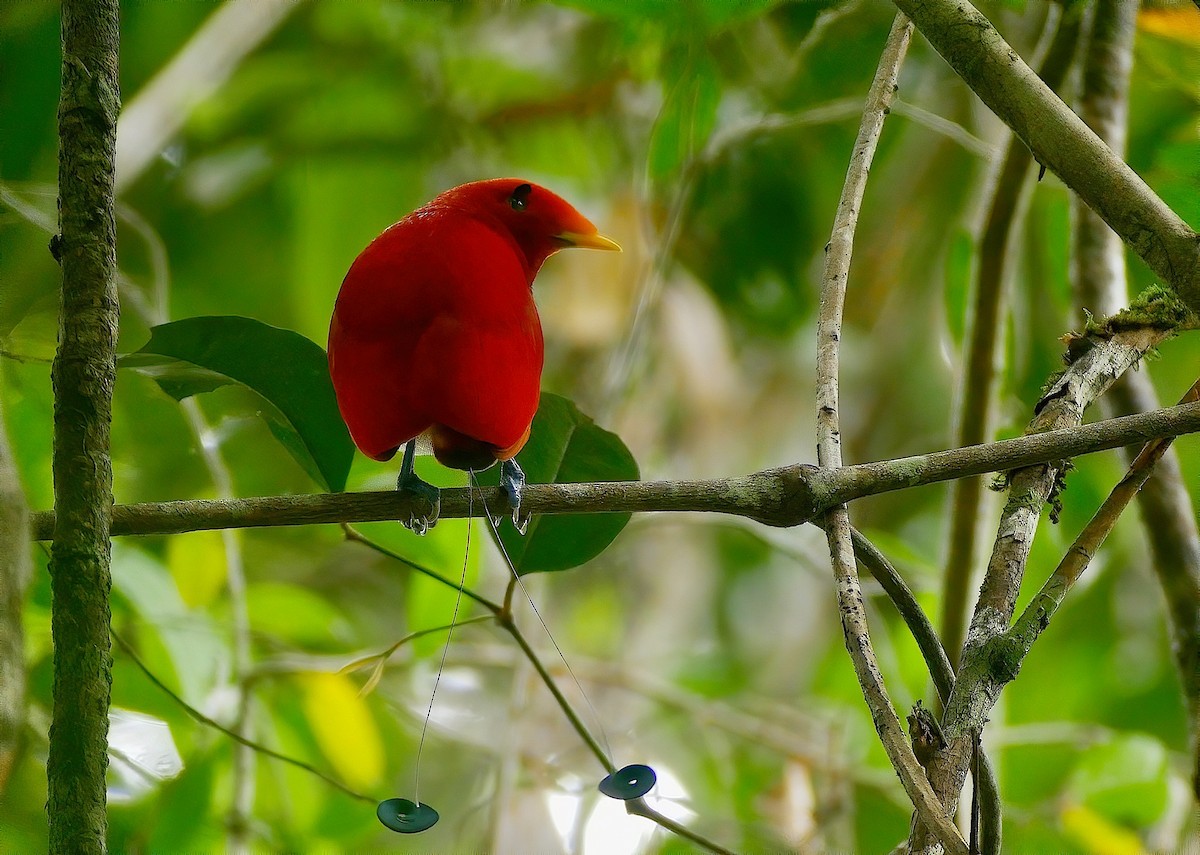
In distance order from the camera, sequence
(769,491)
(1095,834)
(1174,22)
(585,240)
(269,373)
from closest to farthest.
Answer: (769,491)
(269,373)
(585,240)
(1174,22)
(1095,834)

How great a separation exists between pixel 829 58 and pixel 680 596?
1.01m

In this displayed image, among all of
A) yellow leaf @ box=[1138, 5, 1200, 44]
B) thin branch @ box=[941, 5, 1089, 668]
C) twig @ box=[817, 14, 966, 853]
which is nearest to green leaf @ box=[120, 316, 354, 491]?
twig @ box=[817, 14, 966, 853]

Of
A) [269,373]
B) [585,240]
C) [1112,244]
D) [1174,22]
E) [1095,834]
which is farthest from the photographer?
[1095,834]

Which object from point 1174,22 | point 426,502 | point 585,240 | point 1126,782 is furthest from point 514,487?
point 1126,782

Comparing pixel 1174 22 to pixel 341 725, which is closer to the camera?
pixel 1174 22

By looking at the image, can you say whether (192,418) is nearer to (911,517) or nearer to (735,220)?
(735,220)

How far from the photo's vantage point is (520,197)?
76 cm

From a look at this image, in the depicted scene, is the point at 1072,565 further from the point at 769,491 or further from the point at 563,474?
the point at 563,474

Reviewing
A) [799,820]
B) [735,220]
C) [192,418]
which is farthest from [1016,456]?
[735,220]

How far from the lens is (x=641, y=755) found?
65.1 inches

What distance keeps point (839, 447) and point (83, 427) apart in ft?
1.13

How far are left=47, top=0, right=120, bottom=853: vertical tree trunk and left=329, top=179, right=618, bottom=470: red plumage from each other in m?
0.17

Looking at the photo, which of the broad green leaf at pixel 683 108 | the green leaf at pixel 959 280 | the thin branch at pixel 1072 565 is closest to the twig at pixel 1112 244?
the green leaf at pixel 959 280

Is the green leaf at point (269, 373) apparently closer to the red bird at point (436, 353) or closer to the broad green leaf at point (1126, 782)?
the red bird at point (436, 353)
